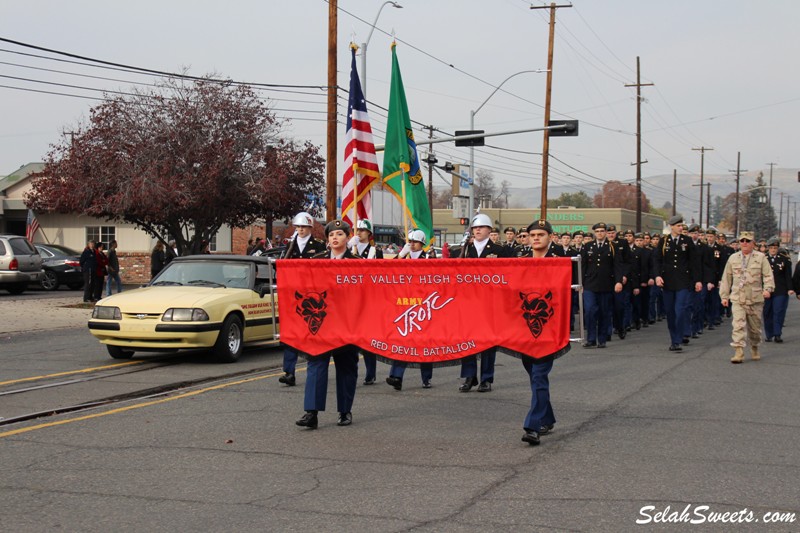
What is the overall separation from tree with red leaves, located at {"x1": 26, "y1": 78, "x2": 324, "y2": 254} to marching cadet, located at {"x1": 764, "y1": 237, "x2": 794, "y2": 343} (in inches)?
522

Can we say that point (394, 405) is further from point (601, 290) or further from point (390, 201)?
point (390, 201)

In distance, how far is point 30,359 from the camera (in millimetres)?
13500

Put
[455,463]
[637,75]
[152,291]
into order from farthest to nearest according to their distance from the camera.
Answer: [637,75]
[152,291]
[455,463]

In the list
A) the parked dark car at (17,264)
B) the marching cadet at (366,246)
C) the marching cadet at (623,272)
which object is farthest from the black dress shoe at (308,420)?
the parked dark car at (17,264)

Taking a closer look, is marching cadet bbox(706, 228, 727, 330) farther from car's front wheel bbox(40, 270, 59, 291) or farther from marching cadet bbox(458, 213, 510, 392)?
car's front wheel bbox(40, 270, 59, 291)

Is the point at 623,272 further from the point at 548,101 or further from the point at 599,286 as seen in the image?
the point at 548,101

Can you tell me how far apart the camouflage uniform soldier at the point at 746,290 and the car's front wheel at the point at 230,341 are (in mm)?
7117

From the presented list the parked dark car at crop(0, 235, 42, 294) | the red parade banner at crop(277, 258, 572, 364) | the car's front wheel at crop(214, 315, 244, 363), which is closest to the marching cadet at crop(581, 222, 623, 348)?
the car's front wheel at crop(214, 315, 244, 363)

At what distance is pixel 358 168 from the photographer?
466 inches

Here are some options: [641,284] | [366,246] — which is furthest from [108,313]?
[641,284]

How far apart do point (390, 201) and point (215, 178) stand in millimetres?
38795

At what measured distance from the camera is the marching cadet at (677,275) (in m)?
15.6

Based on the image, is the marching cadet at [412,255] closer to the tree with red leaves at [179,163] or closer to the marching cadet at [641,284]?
the marching cadet at [641,284]

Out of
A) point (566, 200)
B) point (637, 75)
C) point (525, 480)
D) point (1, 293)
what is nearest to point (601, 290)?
point (525, 480)
